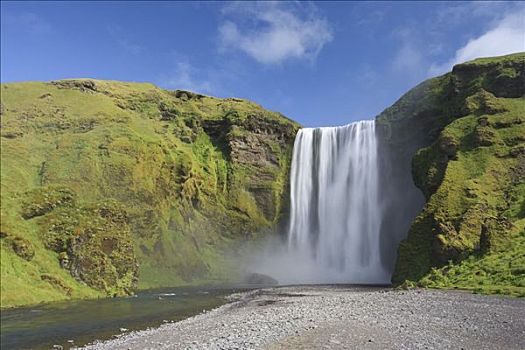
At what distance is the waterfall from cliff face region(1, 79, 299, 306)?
26.6ft

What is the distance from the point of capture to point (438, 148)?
58594mm

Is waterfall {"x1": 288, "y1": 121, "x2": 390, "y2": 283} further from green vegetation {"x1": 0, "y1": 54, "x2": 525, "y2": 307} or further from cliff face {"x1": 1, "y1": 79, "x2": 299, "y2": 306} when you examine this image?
cliff face {"x1": 1, "y1": 79, "x2": 299, "y2": 306}

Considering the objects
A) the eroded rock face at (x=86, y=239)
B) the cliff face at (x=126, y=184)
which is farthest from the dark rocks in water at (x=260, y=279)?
the eroded rock face at (x=86, y=239)

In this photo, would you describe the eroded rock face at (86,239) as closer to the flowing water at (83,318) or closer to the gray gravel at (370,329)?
the flowing water at (83,318)

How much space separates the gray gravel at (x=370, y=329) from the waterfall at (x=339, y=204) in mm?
47156

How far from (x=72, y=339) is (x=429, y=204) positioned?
39.1 m

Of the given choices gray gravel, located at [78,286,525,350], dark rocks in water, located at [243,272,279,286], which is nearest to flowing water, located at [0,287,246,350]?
gray gravel, located at [78,286,525,350]

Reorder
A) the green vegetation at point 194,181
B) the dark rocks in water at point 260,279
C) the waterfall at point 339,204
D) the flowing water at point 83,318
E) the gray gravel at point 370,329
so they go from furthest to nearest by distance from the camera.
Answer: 1. the waterfall at point 339,204
2. the dark rocks in water at point 260,279
3. the green vegetation at point 194,181
4. the flowing water at point 83,318
5. the gray gravel at point 370,329

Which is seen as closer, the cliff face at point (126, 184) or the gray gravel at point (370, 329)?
the gray gravel at point (370, 329)

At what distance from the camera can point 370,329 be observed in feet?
59.6

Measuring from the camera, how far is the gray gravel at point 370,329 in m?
15.7

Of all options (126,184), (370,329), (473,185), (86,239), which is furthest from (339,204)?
(370,329)

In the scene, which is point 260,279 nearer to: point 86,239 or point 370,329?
point 86,239

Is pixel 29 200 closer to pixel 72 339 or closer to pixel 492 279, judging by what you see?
pixel 72 339
